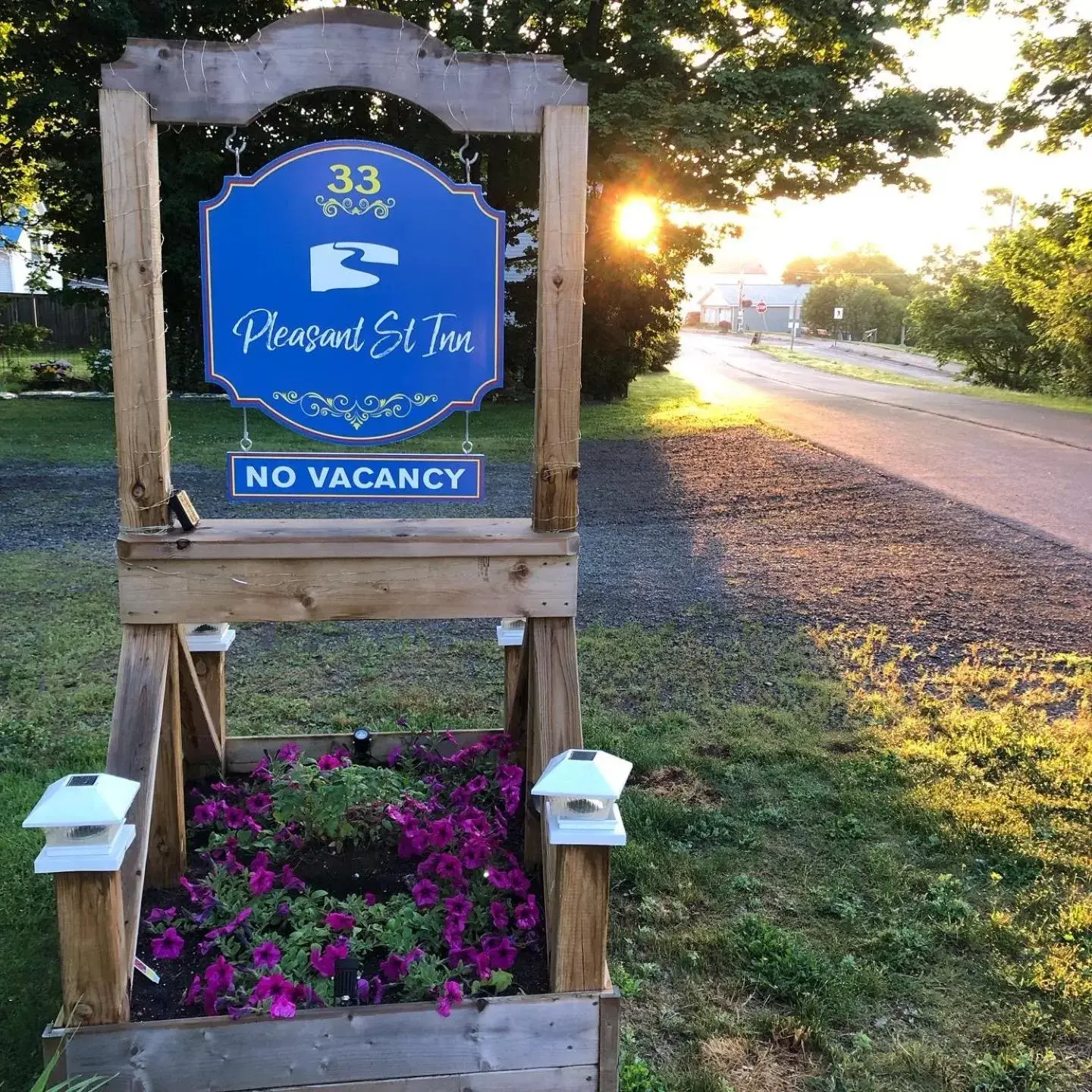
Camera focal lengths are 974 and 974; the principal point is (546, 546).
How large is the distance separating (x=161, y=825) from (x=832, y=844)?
215 cm

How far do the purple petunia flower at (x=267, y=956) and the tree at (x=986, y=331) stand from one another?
72.9ft

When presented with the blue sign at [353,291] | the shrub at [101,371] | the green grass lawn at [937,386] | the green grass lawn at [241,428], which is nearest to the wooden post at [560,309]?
the blue sign at [353,291]

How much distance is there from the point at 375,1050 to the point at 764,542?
19.9 feet

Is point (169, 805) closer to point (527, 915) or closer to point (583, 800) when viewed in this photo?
point (527, 915)

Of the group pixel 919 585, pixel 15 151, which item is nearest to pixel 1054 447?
pixel 919 585

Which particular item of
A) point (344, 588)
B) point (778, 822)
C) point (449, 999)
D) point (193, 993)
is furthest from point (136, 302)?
point (778, 822)

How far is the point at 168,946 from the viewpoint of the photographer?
2287mm

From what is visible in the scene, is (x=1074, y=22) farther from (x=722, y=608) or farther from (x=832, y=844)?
(x=832, y=844)

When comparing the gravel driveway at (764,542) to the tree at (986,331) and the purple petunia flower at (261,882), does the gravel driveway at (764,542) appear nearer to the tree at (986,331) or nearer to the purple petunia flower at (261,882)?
the purple petunia flower at (261,882)

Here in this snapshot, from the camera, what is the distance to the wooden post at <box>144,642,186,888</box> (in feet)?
8.24

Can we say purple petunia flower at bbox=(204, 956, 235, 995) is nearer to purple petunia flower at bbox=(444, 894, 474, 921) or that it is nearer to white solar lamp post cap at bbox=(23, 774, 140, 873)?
white solar lamp post cap at bbox=(23, 774, 140, 873)

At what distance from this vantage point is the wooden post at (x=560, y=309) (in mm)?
2293

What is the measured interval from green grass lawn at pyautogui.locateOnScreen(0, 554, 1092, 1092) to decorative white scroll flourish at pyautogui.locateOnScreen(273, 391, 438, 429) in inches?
63.6

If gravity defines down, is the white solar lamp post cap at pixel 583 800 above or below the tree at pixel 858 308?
below
